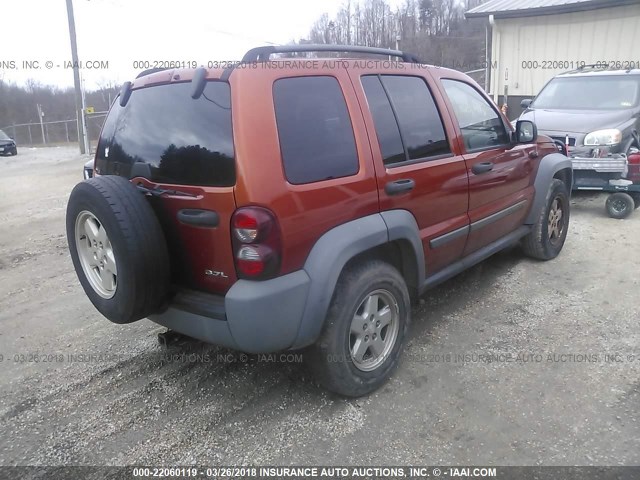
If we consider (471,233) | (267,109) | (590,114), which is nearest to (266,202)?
(267,109)

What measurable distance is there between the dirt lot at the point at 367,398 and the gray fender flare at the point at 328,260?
0.60 m

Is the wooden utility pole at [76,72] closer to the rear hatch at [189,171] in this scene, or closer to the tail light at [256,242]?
the rear hatch at [189,171]

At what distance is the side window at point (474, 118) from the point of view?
382cm

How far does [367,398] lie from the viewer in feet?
10.0

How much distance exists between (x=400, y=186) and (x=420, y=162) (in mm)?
338

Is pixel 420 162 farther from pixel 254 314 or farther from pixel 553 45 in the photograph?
pixel 553 45

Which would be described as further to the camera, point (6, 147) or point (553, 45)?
point (6, 147)

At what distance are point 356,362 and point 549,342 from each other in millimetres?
1546

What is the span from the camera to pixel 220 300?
267 cm

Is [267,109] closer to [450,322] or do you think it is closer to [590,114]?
[450,322]

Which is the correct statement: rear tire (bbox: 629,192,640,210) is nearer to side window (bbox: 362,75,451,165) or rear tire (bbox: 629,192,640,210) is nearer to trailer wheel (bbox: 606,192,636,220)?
trailer wheel (bbox: 606,192,636,220)

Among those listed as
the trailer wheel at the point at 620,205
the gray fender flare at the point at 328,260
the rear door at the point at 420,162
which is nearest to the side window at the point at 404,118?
the rear door at the point at 420,162

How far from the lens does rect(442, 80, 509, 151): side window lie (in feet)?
12.5

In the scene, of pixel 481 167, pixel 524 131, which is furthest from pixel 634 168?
pixel 481 167
